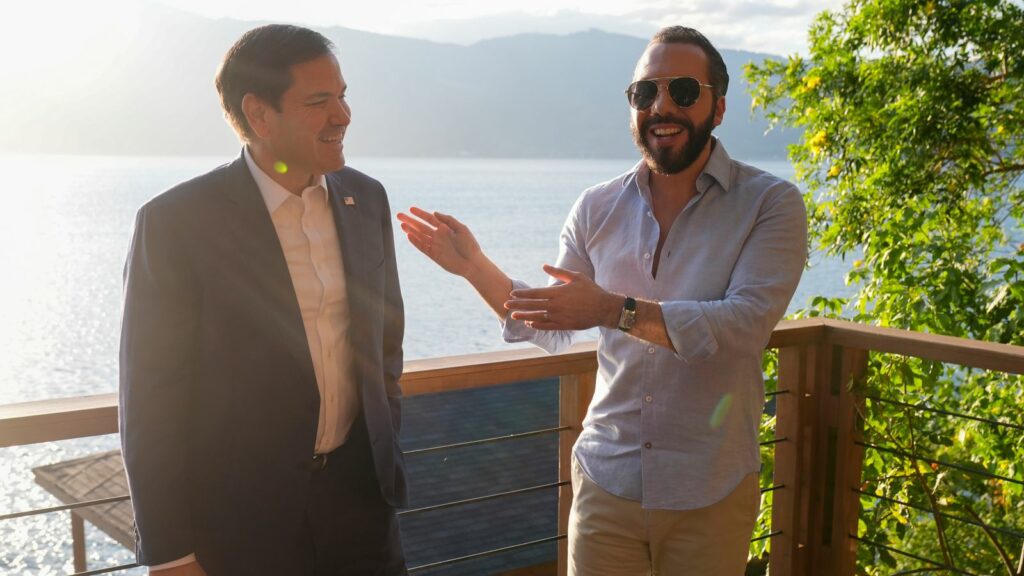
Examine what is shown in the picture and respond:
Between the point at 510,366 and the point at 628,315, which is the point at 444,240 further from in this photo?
the point at 628,315

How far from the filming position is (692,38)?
6.63 ft

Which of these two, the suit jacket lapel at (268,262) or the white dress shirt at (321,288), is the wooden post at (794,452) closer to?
the white dress shirt at (321,288)

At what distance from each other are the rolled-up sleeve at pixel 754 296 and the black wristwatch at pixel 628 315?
2.3 inches

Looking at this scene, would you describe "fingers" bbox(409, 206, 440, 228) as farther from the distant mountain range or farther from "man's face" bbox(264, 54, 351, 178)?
the distant mountain range

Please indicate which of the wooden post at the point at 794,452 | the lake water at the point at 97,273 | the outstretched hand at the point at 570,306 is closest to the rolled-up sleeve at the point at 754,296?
the outstretched hand at the point at 570,306

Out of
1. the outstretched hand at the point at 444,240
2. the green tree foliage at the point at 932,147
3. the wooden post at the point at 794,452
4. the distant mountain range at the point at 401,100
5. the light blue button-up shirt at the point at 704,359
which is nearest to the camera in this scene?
the light blue button-up shirt at the point at 704,359

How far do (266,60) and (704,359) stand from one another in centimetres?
100

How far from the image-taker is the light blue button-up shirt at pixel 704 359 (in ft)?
6.24

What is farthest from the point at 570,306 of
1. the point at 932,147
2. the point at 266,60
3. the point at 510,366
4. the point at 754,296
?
→ the point at 932,147

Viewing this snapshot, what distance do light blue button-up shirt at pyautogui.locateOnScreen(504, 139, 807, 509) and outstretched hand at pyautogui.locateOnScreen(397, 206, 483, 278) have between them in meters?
0.33

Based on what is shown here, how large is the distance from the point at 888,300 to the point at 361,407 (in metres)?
3.17

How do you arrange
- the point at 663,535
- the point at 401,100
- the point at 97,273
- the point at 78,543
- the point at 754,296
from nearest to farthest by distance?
the point at 754,296
the point at 663,535
the point at 78,543
the point at 97,273
the point at 401,100

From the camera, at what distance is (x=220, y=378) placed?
1638 millimetres

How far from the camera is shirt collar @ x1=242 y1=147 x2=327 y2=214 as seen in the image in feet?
5.72
